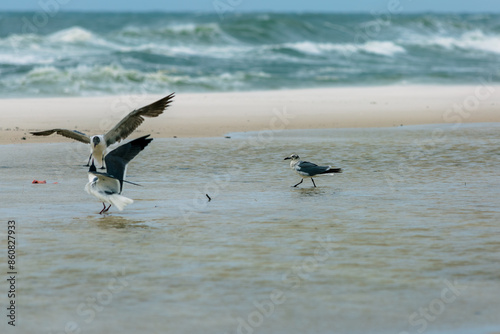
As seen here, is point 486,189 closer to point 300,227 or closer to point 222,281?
point 300,227

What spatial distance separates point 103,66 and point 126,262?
21558mm

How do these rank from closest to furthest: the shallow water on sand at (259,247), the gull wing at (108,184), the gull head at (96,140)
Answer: the shallow water on sand at (259,247), the gull wing at (108,184), the gull head at (96,140)

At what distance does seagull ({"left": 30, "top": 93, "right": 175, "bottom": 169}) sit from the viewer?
8.30 meters

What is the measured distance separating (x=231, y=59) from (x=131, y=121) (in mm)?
24884

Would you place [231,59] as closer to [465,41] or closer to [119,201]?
[465,41]

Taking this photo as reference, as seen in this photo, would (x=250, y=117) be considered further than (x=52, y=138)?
Yes

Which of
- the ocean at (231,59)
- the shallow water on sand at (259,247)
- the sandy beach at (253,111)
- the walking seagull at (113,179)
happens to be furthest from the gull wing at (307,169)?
the ocean at (231,59)

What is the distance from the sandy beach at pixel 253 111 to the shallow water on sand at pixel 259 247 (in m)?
3.74

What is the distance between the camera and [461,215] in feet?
23.3

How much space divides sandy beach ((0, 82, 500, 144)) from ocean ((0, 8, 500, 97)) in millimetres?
2595

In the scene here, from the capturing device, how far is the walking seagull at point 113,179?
23.2ft

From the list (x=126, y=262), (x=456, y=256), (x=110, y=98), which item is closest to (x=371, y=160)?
(x=456, y=256)

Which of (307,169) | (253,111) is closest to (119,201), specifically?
(307,169)

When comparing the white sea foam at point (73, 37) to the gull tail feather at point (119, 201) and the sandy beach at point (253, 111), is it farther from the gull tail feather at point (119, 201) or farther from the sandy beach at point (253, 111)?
the gull tail feather at point (119, 201)
